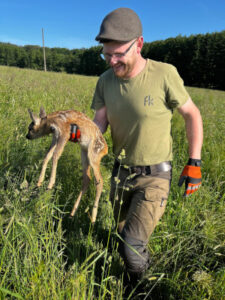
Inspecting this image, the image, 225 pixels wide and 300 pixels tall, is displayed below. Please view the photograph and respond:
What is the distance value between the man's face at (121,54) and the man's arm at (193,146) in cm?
68

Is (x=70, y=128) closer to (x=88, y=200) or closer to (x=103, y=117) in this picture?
(x=103, y=117)

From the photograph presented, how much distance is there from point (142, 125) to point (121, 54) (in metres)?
0.68

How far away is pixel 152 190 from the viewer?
2.30 m

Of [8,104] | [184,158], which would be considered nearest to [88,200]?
[184,158]

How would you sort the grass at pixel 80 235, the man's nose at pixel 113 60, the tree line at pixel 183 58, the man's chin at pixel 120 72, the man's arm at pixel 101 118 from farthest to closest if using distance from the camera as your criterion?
the tree line at pixel 183 58
the man's arm at pixel 101 118
the man's chin at pixel 120 72
the man's nose at pixel 113 60
the grass at pixel 80 235

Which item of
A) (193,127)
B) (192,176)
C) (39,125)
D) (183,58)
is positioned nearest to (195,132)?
(193,127)

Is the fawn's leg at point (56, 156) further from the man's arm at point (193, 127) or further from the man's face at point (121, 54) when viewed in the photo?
the man's arm at point (193, 127)

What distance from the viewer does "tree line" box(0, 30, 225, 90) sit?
4856 centimetres

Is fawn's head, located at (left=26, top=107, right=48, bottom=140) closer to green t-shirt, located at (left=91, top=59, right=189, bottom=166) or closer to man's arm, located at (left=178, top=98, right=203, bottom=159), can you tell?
green t-shirt, located at (left=91, top=59, right=189, bottom=166)

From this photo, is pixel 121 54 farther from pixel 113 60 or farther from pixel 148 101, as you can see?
pixel 148 101

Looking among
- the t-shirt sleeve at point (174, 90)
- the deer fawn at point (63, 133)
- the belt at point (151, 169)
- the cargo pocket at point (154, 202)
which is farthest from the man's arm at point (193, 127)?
the deer fawn at point (63, 133)

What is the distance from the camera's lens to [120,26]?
1989mm

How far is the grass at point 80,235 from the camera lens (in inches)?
64.1

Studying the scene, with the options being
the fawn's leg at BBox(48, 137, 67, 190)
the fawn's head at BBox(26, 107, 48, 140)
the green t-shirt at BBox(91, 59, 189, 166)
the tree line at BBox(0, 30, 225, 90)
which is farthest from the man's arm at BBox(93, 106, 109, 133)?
the tree line at BBox(0, 30, 225, 90)
